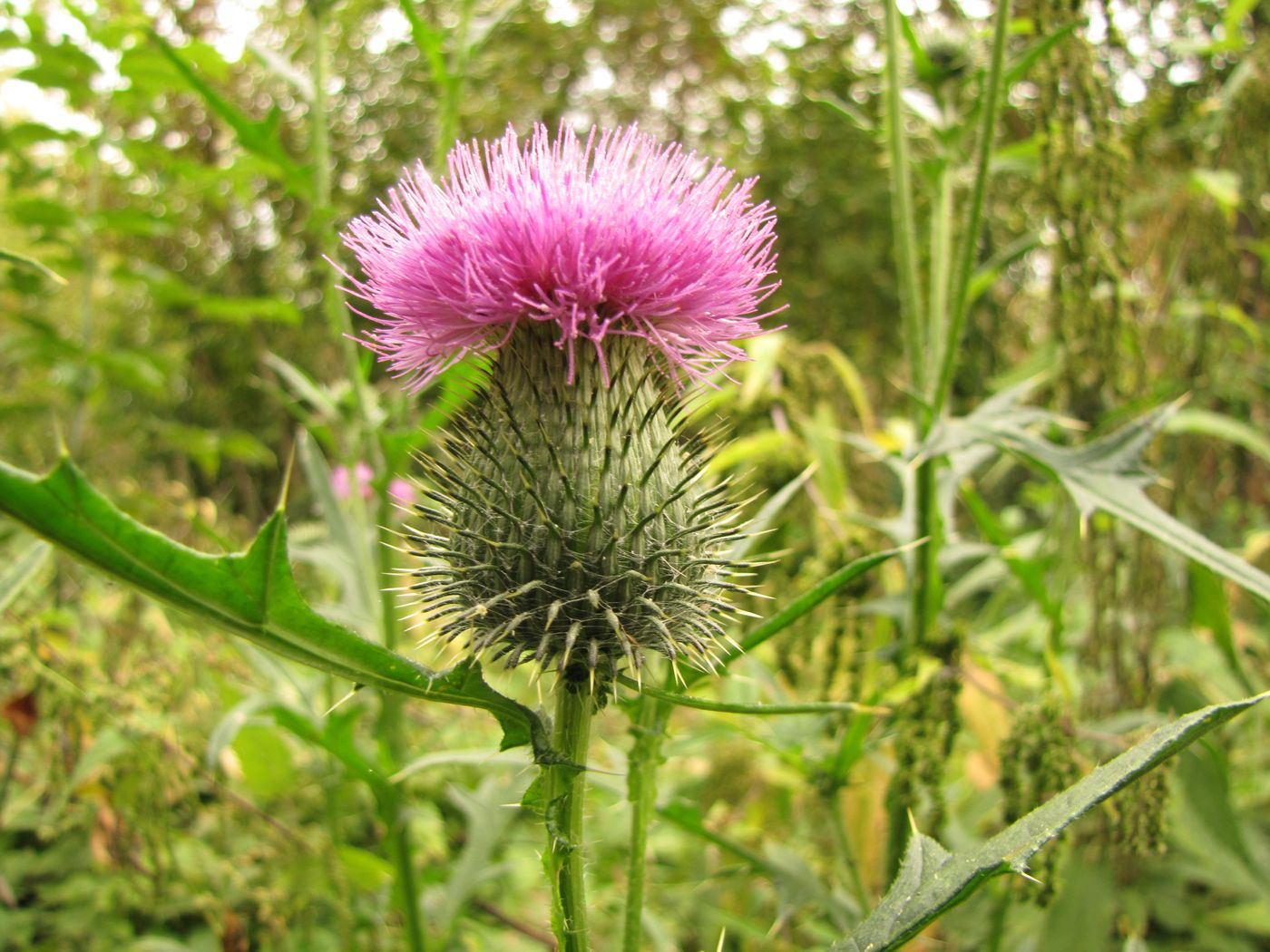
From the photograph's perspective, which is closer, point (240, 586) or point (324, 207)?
point (240, 586)

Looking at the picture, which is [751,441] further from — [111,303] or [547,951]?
[111,303]

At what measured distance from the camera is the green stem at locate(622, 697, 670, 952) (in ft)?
5.39

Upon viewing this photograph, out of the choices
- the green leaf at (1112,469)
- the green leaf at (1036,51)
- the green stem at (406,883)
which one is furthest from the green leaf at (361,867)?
the green leaf at (1036,51)

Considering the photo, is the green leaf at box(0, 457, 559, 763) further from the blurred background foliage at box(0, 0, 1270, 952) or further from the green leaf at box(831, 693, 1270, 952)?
the green leaf at box(831, 693, 1270, 952)

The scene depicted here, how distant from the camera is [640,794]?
5.40 feet

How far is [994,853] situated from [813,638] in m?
1.27

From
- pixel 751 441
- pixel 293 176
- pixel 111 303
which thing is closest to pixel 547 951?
pixel 751 441

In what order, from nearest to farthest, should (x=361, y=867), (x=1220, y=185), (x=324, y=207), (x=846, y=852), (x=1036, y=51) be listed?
1. (x=1036, y=51)
2. (x=846, y=852)
3. (x=324, y=207)
4. (x=361, y=867)
5. (x=1220, y=185)

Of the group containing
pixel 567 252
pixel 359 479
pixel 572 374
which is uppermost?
pixel 359 479

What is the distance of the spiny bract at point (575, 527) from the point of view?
1.56m

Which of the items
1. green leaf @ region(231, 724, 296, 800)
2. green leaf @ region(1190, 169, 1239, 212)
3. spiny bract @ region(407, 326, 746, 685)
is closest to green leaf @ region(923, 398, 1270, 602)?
spiny bract @ region(407, 326, 746, 685)

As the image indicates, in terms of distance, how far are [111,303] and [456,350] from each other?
27.2 ft

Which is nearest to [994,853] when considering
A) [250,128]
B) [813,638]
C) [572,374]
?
[572,374]

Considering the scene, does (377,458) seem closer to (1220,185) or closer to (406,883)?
(406,883)
